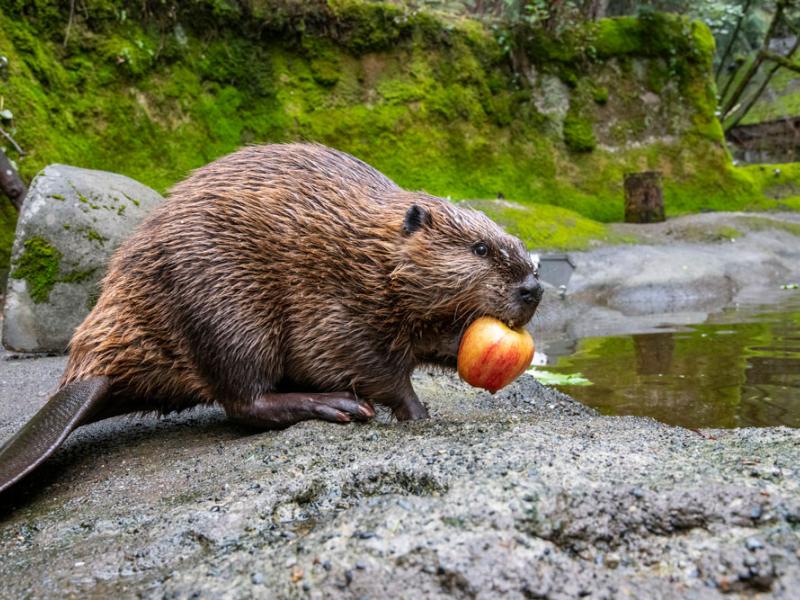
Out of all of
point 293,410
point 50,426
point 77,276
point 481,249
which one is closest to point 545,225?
point 77,276

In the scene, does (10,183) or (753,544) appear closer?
(753,544)

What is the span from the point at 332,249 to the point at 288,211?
252mm

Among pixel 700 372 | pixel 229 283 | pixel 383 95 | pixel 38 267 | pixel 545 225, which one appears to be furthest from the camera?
pixel 383 95

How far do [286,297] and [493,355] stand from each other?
35.0 inches

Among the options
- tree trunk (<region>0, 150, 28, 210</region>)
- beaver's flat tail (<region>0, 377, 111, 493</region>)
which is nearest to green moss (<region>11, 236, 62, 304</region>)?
tree trunk (<region>0, 150, 28, 210</region>)

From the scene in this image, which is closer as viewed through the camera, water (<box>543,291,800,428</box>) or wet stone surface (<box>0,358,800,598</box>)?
wet stone surface (<box>0,358,800,598</box>)

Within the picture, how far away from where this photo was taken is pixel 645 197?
35.7ft

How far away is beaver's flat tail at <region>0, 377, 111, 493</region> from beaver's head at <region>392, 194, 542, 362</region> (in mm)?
1269

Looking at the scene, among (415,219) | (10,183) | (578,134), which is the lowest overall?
(10,183)

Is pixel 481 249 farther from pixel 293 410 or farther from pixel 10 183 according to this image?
pixel 10 183

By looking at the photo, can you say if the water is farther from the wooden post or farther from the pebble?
the wooden post

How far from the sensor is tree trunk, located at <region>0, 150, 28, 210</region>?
22.2ft

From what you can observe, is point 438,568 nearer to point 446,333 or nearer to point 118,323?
point 446,333

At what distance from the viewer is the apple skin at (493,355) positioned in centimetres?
279
